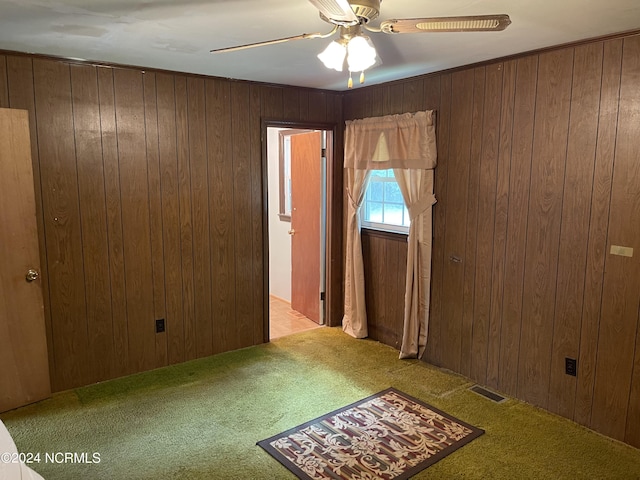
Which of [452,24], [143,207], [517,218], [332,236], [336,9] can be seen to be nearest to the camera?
[336,9]

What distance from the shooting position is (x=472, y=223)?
11.0 ft

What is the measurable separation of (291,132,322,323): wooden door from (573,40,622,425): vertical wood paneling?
2453mm

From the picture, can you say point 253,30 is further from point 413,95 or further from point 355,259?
point 355,259

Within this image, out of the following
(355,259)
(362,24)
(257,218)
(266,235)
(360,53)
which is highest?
(362,24)

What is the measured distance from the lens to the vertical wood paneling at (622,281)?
2496 millimetres

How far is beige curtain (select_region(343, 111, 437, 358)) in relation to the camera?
3582 mm

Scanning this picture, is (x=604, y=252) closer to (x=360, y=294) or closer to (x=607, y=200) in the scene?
(x=607, y=200)

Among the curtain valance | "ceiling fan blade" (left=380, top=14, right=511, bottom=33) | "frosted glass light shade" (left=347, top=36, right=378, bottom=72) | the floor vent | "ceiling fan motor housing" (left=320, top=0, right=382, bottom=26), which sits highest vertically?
"ceiling fan motor housing" (left=320, top=0, right=382, bottom=26)

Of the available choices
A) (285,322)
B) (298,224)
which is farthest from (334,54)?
(285,322)

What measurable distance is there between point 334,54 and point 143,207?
2100mm

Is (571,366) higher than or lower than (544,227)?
lower

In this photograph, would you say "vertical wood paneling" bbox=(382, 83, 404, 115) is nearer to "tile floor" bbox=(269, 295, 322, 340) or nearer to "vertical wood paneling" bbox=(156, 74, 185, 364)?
"vertical wood paneling" bbox=(156, 74, 185, 364)

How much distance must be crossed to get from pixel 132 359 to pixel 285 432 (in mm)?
1473

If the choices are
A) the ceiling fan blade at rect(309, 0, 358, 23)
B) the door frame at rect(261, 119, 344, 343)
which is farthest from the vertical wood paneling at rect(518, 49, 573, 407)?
the door frame at rect(261, 119, 344, 343)
